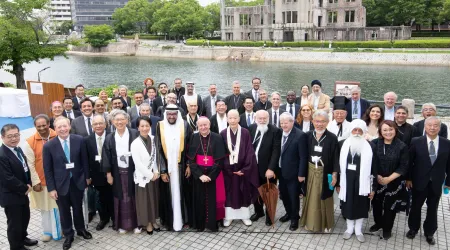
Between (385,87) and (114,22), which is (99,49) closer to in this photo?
(114,22)

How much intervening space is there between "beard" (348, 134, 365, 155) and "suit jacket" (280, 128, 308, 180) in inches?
25.6

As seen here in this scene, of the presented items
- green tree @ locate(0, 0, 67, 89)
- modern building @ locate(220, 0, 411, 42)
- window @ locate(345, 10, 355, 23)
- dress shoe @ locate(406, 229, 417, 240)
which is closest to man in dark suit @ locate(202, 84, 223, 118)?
dress shoe @ locate(406, 229, 417, 240)

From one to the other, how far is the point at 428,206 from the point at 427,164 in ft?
2.09

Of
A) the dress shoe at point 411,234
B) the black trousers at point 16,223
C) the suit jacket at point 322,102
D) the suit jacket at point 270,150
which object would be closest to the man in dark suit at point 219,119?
the suit jacket at point 270,150

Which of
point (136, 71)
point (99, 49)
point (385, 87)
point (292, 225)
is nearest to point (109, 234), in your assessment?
point (292, 225)

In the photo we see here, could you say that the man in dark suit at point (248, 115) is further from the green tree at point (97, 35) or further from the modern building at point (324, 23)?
the green tree at point (97, 35)

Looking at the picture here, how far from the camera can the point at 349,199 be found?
4.78 metres

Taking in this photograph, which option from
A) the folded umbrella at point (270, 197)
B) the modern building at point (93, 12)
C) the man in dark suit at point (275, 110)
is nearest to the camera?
the folded umbrella at point (270, 197)

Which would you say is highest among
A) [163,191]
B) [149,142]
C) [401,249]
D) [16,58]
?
[16,58]

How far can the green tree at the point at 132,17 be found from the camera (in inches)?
3447

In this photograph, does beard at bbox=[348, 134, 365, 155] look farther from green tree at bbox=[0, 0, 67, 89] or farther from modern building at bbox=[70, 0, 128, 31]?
modern building at bbox=[70, 0, 128, 31]

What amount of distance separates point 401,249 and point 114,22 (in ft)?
317

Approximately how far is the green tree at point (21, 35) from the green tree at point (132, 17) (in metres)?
69.9

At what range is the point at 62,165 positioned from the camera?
4.66 m
